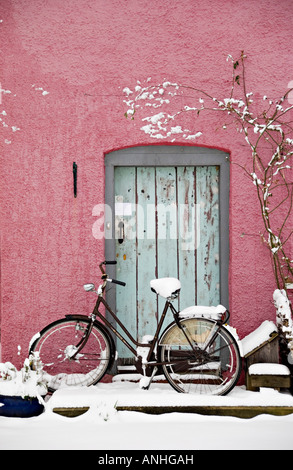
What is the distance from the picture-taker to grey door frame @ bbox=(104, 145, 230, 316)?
4387 millimetres

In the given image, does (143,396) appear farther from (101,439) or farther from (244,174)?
(244,174)

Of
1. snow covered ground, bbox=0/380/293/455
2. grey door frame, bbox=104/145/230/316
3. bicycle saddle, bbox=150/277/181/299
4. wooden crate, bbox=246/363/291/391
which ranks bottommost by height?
snow covered ground, bbox=0/380/293/455

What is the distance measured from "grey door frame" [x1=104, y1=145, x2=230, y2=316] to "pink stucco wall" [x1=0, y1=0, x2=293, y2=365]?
9 centimetres

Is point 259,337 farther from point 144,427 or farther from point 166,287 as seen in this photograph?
point 144,427

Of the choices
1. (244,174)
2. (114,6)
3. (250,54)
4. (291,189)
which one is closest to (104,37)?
(114,6)

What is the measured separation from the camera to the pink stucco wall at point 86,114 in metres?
4.30

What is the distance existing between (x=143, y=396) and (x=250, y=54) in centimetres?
321

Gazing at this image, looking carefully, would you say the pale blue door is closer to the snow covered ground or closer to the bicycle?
the bicycle

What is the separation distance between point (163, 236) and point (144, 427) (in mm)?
1836

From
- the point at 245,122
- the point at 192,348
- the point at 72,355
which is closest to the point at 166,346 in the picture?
the point at 192,348

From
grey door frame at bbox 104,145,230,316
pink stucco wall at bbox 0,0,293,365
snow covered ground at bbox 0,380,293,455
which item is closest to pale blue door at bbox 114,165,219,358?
grey door frame at bbox 104,145,230,316

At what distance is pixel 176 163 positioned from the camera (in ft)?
14.4

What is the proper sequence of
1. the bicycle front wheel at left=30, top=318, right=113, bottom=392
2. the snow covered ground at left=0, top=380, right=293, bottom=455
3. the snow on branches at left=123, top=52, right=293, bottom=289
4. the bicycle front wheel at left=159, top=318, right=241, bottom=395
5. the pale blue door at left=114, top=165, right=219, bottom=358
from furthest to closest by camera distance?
the pale blue door at left=114, top=165, right=219, bottom=358 → the snow on branches at left=123, top=52, right=293, bottom=289 → the bicycle front wheel at left=30, top=318, right=113, bottom=392 → the bicycle front wheel at left=159, top=318, right=241, bottom=395 → the snow covered ground at left=0, top=380, right=293, bottom=455

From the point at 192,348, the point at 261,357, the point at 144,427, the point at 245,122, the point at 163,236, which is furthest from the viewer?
the point at 163,236
